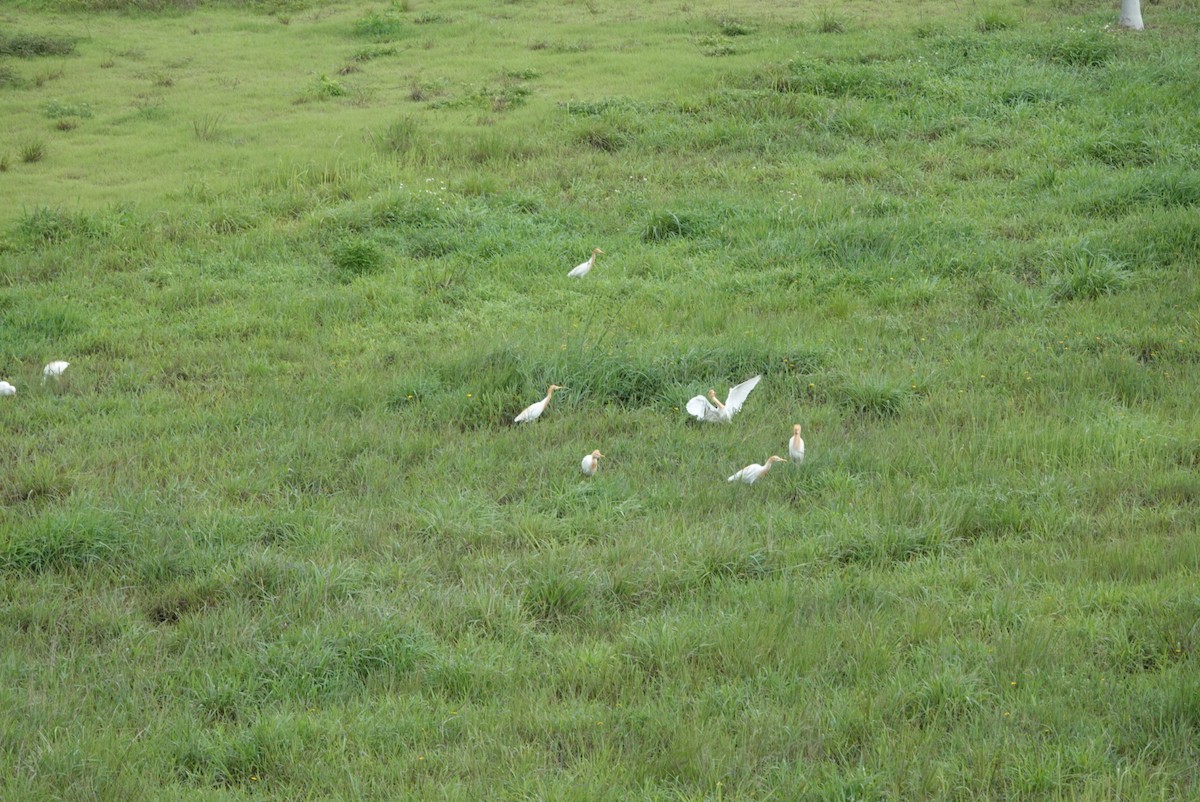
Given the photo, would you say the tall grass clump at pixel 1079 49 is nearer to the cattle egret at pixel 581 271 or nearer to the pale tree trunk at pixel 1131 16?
the pale tree trunk at pixel 1131 16

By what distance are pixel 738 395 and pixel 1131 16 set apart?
12.3 meters

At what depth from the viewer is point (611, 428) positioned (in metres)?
7.42

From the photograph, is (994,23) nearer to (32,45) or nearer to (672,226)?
(672,226)

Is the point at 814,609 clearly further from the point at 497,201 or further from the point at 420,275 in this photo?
the point at 497,201

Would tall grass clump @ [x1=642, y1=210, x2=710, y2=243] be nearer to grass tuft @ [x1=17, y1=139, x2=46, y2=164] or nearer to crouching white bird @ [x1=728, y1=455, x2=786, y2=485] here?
crouching white bird @ [x1=728, y1=455, x2=786, y2=485]

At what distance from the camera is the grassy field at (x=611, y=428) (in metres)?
4.29

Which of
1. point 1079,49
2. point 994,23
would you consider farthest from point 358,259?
point 994,23

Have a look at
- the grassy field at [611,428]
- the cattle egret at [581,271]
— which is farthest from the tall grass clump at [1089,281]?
the cattle egret at [581,271]

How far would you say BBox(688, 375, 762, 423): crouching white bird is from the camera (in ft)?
23.9

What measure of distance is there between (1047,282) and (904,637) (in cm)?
547

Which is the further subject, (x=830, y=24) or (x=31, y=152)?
(x=830, y=24)

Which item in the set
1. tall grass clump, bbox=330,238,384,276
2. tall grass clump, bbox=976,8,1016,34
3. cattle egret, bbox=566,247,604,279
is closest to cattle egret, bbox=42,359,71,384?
tall grass clump, bbox=330,238,384,276

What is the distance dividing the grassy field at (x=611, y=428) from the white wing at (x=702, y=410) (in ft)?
0.27

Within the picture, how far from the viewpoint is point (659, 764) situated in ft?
13.4
